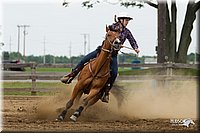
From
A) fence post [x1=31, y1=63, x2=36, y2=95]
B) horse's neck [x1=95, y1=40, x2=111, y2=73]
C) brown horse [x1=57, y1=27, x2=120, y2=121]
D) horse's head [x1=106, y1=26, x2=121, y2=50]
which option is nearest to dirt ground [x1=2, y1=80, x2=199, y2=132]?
brown horse [x1=57, y1=27, x2=120, y2=121]

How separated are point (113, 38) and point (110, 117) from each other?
2.09 metres

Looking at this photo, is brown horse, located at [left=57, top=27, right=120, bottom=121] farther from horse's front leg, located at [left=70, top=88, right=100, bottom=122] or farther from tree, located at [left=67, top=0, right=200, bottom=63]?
tree, located at [left=67, top=0, right=200, bottom=63]

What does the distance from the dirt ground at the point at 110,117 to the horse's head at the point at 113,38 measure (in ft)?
4.77

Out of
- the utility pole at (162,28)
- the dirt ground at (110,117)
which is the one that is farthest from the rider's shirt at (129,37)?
the utility pole at (162,28)

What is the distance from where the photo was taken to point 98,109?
37.2 feet

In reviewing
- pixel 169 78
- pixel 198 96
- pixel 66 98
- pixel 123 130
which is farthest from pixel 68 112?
pixel 169 78

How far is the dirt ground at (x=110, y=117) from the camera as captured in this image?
8664mm

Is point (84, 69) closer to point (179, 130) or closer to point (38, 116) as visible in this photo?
point (38, 116)

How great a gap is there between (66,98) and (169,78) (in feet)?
21.2

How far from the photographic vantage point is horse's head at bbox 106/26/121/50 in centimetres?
962

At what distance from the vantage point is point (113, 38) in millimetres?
9734

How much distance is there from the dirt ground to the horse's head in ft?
4.77

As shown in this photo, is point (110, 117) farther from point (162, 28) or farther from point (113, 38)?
point (162, 28)

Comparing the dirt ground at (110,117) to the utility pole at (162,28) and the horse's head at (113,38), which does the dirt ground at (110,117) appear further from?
the utility pole at (162,28)
